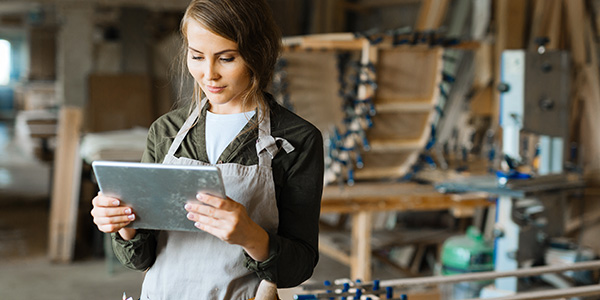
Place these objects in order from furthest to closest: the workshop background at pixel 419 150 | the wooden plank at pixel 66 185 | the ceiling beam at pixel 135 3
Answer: the ceiling beam at pixel 135 3 < the wooden plank at pixel 66 185 < the workshop background at pixel 419 150

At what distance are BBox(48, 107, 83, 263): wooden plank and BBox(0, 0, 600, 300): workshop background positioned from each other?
1cm

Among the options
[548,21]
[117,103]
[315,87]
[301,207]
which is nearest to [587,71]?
[548,21]

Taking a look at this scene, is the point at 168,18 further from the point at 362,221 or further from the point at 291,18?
the point at 362,221

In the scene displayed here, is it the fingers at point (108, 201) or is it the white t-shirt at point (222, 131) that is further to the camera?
the white t-shirt at point (222, 131)

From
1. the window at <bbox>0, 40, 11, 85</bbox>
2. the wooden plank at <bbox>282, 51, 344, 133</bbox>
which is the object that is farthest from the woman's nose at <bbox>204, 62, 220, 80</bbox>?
the window at <bbox>0, 40, 11, 85</bbox>

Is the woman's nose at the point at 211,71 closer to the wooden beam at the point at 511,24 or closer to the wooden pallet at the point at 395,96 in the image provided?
the wooden pallet at the point at 395,96

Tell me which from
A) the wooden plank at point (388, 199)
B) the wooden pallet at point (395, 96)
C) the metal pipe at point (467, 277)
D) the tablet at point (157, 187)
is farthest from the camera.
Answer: the wooden pallet at point (395, 96)

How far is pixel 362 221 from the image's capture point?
10.9 feet

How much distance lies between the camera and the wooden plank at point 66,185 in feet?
16.3

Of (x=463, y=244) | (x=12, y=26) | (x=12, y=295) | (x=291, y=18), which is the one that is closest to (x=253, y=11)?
(x=463, y=244)

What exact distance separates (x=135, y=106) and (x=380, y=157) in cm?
454

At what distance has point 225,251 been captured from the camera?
1253mm

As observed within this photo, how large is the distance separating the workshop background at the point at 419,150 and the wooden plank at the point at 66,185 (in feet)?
0.04

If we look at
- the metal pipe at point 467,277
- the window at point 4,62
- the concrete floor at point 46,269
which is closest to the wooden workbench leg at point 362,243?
the concrete floor at point 46,269
